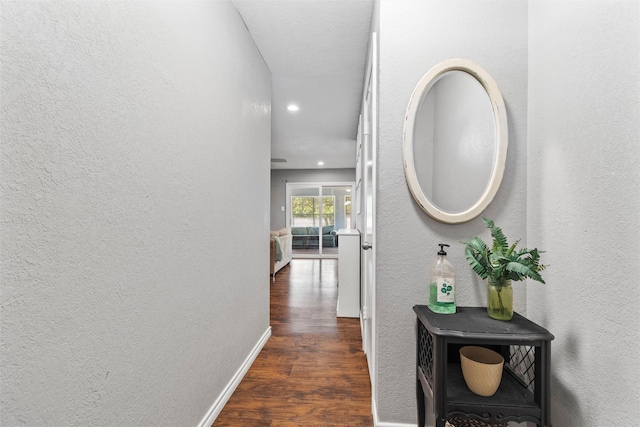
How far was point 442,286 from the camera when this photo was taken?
1.23m

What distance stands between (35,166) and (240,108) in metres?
1.36

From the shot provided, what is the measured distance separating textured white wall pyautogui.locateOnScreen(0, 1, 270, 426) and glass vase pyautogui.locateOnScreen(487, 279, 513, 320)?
50.9 inches

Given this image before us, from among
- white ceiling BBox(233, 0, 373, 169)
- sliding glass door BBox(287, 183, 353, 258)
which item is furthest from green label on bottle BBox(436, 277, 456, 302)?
sliding glass door BBox(287, 183, 353, 258)

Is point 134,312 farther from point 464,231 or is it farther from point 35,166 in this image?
point 464,231

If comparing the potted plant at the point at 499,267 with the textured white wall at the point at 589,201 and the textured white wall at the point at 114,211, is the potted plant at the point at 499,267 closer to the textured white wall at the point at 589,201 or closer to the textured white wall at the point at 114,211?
the textured white wall at the point at 589,201

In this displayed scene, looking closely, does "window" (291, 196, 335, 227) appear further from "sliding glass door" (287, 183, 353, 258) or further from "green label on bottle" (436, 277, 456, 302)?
"green label on bottle" (436, 277, 456, 302)

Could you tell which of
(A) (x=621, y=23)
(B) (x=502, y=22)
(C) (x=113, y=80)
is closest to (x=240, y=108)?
(C) (x=113, y=80)

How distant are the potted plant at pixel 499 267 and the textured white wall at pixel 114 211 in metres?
1.25

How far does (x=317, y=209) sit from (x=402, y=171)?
6761mm

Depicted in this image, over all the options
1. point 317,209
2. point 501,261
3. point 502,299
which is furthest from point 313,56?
point 317,209

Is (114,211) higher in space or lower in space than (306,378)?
higher

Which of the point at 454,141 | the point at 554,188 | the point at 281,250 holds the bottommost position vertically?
the point at 281,250

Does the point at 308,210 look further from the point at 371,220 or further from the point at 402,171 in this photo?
the point at 402,171

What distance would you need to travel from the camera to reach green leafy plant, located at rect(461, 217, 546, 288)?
1086 mm
